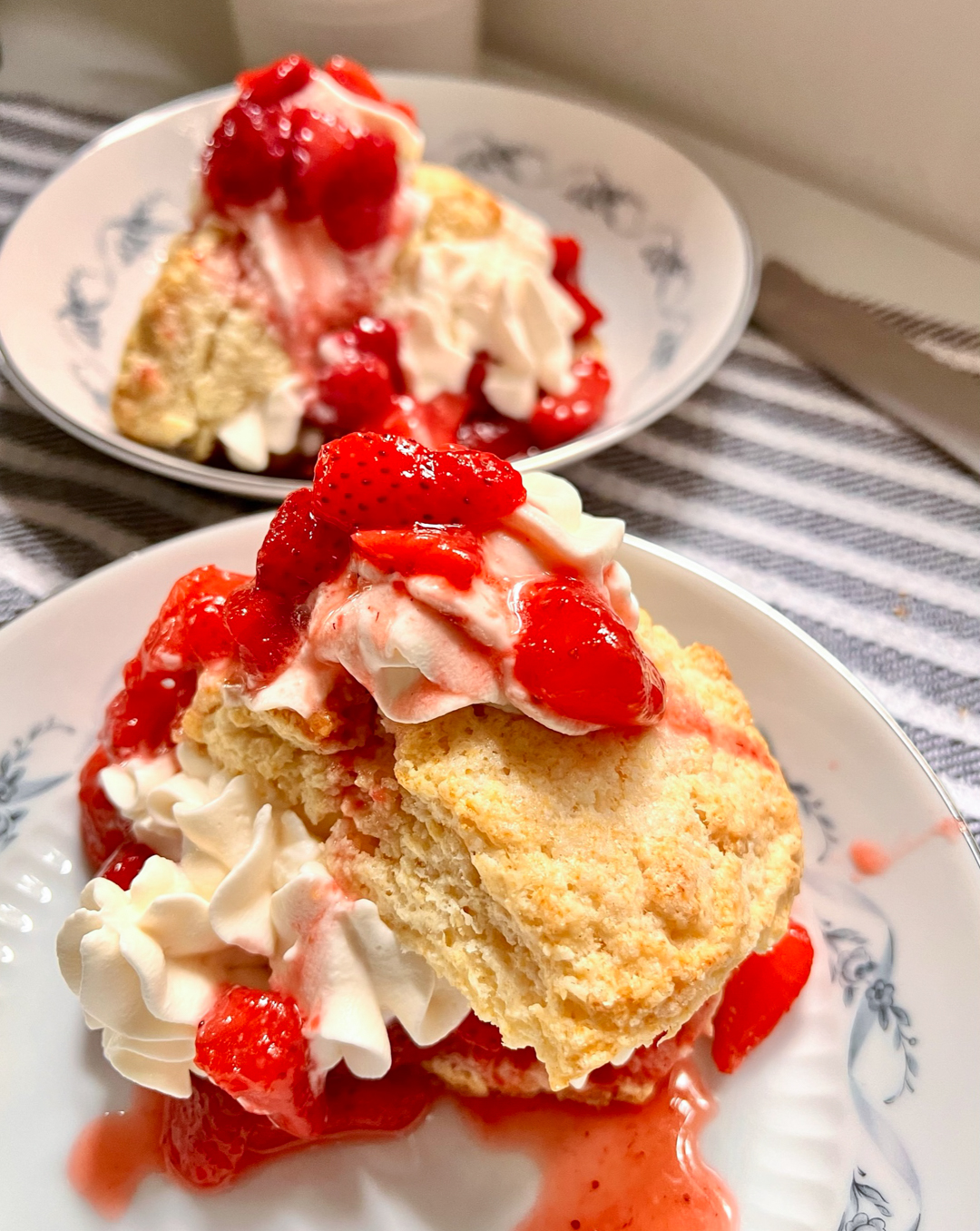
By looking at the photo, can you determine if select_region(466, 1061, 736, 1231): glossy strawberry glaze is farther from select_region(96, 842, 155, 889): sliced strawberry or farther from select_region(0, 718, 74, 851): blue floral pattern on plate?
select_region(0, 718, 74, 851): blue floral pattern on plate

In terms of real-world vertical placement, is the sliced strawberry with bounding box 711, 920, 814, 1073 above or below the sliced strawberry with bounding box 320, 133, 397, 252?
below

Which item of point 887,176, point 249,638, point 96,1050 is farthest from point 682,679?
point 887,176

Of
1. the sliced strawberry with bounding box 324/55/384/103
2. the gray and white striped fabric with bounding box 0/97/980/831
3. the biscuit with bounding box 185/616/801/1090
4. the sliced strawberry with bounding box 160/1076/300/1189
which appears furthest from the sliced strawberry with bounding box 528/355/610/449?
the sliced strawberry with bounding box 160/1076/300/1189

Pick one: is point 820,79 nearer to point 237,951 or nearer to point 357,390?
point 357,390

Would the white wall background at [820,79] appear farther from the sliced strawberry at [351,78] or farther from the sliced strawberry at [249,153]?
the sliced strawberry at [249,153]

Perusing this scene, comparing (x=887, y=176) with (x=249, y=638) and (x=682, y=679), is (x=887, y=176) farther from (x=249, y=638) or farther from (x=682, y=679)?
(x=249, y=638)

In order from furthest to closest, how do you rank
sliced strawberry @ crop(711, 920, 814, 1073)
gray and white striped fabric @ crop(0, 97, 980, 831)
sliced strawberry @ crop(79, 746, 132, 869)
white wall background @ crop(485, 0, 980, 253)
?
white wall background @ crop(485, 0, 980, 253) → gray and white striped fabric @ crop(0, 97, 980, 831) → sliced strawberry @ crop(79, 746, 132, 869) → sliced strawberry @ crop(711, 920, 814, 1073)

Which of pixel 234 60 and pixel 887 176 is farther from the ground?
pixel 887 176
